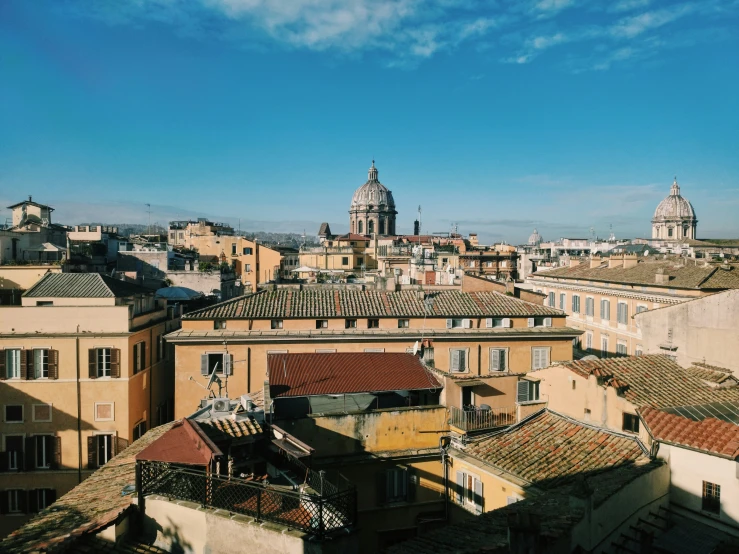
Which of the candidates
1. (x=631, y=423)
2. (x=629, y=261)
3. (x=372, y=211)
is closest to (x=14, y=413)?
(x=631, y=423)

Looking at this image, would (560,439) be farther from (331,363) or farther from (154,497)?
(154,497)

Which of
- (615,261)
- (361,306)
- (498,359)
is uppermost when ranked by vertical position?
(615,261)

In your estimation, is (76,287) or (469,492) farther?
(76,287)

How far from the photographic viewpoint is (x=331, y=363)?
19.0 metres

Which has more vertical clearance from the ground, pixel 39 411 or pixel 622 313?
pixel 622 313

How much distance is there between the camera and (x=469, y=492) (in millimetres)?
14609

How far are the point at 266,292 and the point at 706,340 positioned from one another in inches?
762

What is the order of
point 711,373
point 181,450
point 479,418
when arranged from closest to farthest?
point 181,450 < point 711,373 < point 479,418

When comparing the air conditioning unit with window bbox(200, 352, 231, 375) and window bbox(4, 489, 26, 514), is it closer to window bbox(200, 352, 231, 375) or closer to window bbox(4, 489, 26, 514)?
window bbox(200, 352, 231, 375)

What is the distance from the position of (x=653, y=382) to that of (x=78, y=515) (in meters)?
14.1

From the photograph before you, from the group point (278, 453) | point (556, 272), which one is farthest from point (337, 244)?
point (278, 453)

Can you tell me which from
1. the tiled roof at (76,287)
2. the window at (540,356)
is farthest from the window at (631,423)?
the tiled roof at (76,287)

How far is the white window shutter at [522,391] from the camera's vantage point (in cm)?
1839

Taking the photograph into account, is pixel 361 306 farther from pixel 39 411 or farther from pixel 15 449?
pixel 15 449
